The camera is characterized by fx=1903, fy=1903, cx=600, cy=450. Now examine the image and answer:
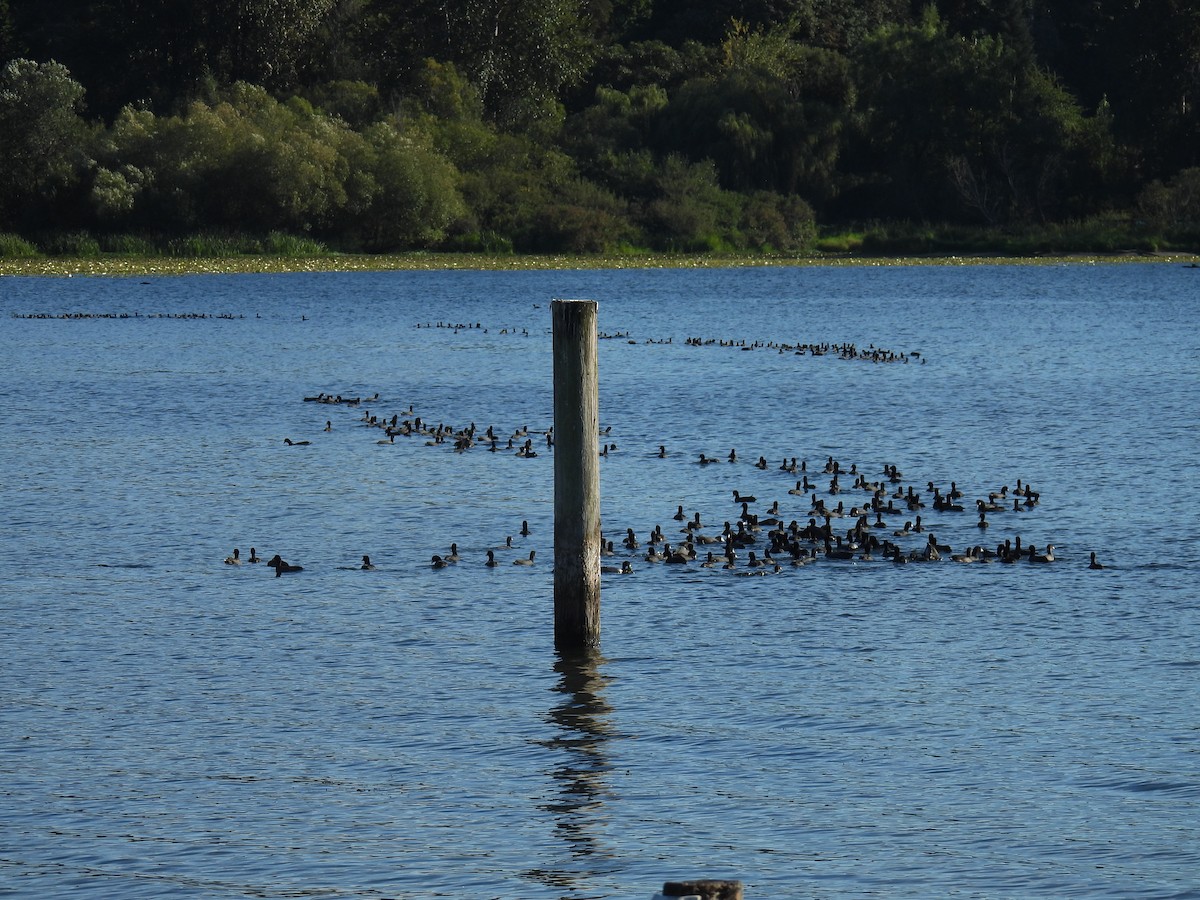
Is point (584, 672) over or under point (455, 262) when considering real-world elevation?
under

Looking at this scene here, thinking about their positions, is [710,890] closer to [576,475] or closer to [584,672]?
[576,475]

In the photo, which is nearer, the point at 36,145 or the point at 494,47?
the point at 36,145

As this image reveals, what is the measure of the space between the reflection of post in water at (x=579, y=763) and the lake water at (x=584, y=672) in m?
0.04

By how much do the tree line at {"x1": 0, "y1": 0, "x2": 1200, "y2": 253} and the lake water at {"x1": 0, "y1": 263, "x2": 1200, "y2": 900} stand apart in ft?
238

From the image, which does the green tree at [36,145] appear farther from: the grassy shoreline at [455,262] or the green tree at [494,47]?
the green tree at [494,47]

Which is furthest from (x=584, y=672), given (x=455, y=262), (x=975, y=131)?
(x=975, y=131)

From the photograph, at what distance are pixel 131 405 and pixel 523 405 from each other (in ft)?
27.0

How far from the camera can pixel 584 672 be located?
1606 centimetres

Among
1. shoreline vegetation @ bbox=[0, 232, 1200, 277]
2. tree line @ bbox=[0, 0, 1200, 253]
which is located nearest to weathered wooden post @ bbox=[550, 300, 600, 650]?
Result: shoreline vegetation @ bbox=[0, 232, 1200, 277]

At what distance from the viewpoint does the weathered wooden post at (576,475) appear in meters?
15.4

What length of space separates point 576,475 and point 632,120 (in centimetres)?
10460

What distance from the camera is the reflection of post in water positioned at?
37.7 ft

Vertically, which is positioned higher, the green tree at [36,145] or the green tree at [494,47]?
the green tree at [494,47]

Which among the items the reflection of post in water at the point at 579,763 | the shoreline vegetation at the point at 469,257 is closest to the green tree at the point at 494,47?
the shoreline vegetation at the point at 469,257
